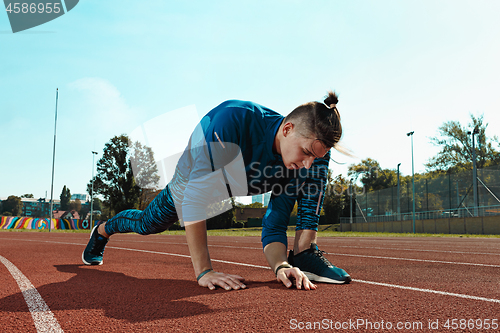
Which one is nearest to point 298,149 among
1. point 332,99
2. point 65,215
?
point 332,99

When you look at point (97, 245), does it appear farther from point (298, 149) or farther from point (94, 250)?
point (298, 149)

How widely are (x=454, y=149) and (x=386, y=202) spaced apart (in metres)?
11.3

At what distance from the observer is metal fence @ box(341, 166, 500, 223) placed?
88.0 feet

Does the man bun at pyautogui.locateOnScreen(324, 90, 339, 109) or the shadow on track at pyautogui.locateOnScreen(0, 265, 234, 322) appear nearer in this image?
the shadow on track at pyautogui.locateOnScreen(0, 265, 234, 322)

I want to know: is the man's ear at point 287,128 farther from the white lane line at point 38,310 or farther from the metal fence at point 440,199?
the metal fence at point 440,199

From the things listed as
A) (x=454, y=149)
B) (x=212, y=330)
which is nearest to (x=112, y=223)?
(x=212, y=330)

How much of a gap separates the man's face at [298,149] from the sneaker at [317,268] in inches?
33.3

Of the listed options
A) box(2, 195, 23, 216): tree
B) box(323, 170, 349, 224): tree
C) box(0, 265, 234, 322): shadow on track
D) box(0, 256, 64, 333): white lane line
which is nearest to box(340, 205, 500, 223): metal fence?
box(323, 170, 349, 224): tree

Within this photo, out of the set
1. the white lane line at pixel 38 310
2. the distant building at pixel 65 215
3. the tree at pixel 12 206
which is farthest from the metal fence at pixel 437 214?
the tree at pixel 12 206

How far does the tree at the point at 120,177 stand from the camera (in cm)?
3866

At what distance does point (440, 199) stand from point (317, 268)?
33246mm

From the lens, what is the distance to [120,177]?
4072 centimetres

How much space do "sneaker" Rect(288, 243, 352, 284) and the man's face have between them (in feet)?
2.77

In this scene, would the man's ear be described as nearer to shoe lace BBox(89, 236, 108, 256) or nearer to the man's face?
the man's face
